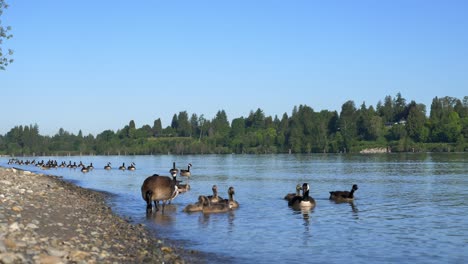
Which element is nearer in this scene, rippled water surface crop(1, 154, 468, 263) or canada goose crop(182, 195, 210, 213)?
rippled water surface crop(1, 154, 468, 263)

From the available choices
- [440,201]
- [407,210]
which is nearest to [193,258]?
[407,210]

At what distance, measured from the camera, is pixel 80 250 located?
1317cm

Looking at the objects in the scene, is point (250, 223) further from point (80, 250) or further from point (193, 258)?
point (80, 250)

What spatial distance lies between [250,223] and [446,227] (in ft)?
27.2

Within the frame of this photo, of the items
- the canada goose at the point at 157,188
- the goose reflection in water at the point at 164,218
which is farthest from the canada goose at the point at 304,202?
the canada goose at the point at 157,188

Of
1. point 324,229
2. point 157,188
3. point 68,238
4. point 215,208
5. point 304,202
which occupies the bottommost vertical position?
point 324,229

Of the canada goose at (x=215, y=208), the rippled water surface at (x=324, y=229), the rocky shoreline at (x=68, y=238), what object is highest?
the rocky shoreline at (x=68, y=238)

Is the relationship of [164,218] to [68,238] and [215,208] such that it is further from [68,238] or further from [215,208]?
[68,238]

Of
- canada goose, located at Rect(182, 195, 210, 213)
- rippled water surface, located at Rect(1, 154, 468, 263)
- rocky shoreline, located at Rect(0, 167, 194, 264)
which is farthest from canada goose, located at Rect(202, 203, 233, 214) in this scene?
rocky shoreline, located at Rect(0, 167, 194, 264)

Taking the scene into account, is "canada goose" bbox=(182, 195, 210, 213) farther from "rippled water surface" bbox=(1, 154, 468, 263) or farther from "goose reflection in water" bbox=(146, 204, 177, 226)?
"goose reflection in water" bbox=(146, 204, 177, 226)

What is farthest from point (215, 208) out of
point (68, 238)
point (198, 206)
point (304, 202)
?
point (68, 238)

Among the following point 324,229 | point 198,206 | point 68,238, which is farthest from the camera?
point 198,206

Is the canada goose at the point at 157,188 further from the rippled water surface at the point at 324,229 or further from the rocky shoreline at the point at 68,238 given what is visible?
the rocky shoreline at the point at 68,238

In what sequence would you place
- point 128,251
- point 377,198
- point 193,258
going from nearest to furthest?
point 128,251
point 193,258
point 377,198
